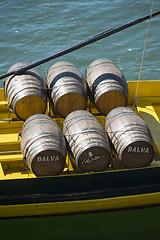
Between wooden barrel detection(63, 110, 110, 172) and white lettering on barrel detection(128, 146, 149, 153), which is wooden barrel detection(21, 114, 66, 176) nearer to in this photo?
wooden barrel detection(63, 110, 110, 172)

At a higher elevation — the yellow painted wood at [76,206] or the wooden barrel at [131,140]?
the wooden barrel at [131,140]

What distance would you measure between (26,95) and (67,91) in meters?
0.90

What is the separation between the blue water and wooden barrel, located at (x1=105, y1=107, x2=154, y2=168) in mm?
6927

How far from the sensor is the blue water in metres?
14.7

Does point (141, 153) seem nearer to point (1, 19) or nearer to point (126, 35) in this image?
point (126, 35)

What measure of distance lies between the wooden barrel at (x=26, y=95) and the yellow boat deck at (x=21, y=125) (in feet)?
1.78

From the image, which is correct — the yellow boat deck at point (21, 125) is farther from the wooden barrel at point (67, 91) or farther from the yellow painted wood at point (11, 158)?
the wooden barrel at point (67, 91)

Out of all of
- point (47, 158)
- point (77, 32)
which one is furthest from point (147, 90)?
point (77, 32)

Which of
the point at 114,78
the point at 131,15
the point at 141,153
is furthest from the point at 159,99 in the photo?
the point at 131,15

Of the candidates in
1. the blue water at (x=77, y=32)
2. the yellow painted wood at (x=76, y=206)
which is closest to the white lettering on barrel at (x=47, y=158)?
the yellow painted wood at (x=76, y=206)

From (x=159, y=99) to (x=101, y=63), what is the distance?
198 cm

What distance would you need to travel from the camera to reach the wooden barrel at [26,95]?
7598mm

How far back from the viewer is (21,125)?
8461 mm

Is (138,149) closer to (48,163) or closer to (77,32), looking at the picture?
(48,163)
